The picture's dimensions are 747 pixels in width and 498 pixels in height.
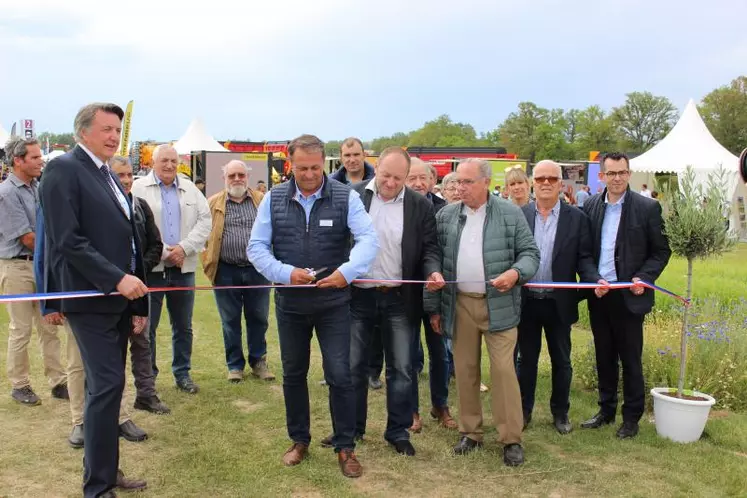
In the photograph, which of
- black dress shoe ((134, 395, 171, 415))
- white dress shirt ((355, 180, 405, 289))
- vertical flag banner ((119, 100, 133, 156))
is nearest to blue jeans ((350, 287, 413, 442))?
white dress shirt ((355, 180, 405, 289))

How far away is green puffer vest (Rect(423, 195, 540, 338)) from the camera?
440 cm

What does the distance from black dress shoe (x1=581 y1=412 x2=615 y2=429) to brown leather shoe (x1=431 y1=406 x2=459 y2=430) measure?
103 cm

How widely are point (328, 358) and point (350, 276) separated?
0.60m

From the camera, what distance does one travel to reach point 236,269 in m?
6.25

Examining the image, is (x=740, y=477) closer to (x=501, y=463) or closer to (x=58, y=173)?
(x=501, y=463)

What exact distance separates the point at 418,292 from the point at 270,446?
1539 millimetres

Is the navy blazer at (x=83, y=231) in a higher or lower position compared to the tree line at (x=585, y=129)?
lower

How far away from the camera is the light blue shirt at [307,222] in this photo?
13.1 feet

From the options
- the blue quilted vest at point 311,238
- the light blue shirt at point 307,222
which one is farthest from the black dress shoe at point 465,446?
the light blue shirt at point 307,222

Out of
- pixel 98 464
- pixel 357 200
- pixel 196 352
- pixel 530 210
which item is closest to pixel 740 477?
pixel 530 210

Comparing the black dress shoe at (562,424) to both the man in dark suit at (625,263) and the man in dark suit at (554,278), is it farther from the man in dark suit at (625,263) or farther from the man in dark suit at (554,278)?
the man in dark suit at (625,263)

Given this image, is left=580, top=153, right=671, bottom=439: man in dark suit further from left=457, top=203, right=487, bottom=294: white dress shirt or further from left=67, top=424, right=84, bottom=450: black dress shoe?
left=67, top=424, right=84, bottom=450: black dress shoe

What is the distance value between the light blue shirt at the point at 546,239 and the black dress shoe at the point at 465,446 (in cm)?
123

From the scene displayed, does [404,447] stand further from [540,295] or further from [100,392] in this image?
[100,392]
